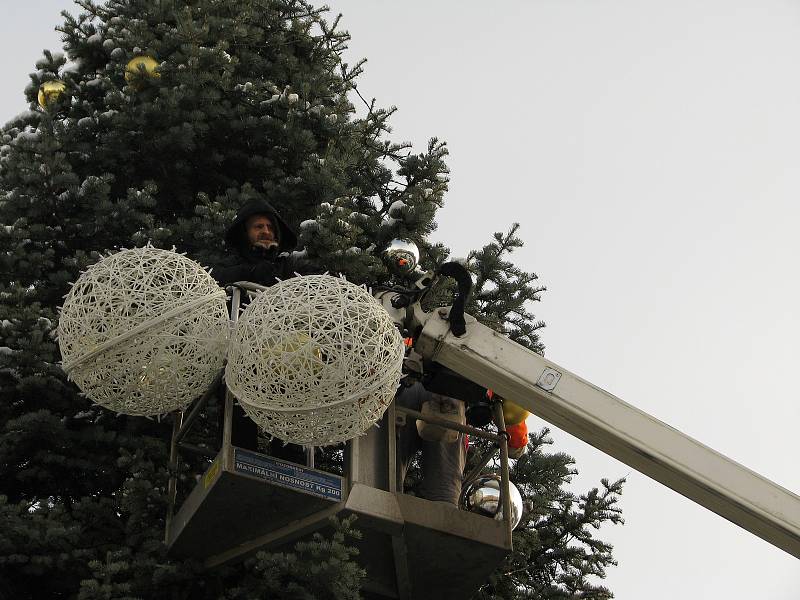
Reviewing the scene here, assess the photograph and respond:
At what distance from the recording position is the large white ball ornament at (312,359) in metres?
6.88

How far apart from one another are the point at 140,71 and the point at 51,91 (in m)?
1.26

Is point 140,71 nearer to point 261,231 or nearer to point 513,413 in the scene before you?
point 261,231

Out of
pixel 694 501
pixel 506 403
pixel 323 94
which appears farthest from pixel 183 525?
pixel 323 94

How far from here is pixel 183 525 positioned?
27.0 ft

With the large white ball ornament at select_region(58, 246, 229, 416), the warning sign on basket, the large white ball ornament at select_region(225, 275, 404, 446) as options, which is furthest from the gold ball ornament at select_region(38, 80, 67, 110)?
the large white ball ornament at select_region(225, 275, 404, 446)

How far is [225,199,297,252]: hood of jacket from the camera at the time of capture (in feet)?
31.2

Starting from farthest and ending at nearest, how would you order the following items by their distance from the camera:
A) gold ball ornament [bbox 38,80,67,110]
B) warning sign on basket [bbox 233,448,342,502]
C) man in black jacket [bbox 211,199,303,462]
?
gold ball ornament [bbox 38,80,67,110]
man in black jacket [bbox 211,199,303,462]
warning sign on basket [bbox 233,448,342,502]

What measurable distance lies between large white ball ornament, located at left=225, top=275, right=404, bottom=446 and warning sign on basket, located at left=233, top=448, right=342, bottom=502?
0.63 m

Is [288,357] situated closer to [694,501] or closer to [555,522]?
[694,501]

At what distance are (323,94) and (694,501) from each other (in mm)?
6267

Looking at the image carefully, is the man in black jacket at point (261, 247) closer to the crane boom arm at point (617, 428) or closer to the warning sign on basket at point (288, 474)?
the warning sign on basket at point (288, 474)

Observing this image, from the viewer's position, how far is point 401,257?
8.67 meters

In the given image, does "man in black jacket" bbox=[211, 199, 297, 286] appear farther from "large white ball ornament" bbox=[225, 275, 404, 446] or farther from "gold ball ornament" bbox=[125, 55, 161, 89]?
"gold ball ornament" bbox=[125, 55, 161, 89]

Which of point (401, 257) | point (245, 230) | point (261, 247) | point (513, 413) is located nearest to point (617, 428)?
point (513, 413)
